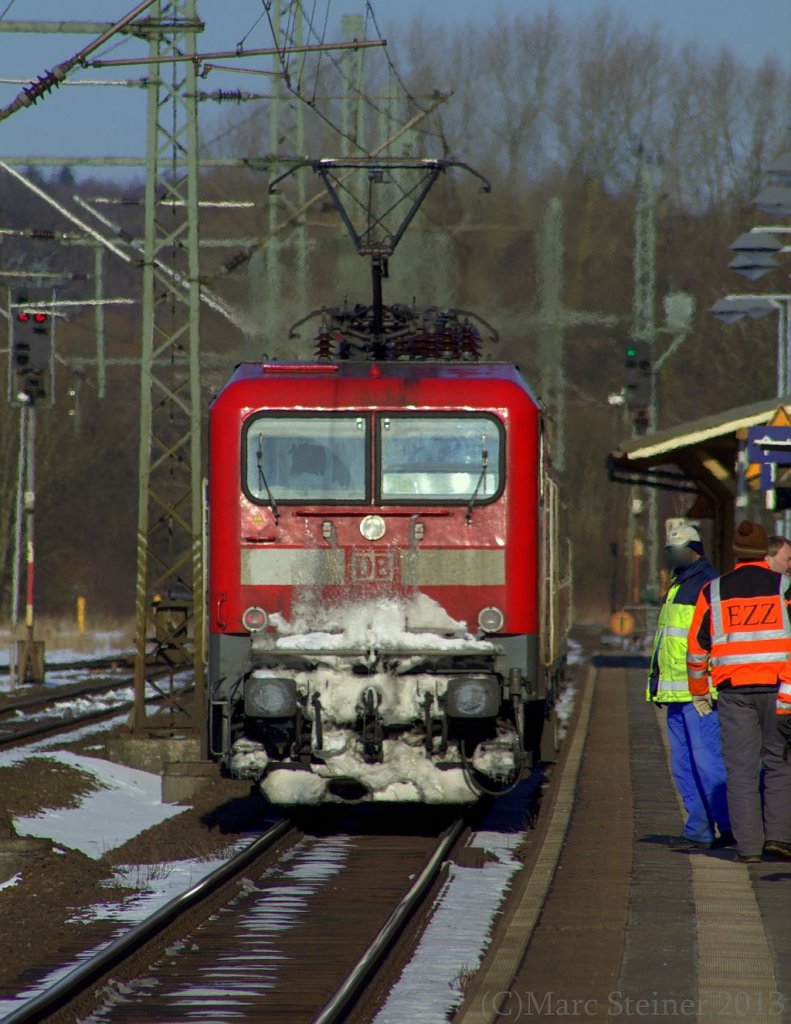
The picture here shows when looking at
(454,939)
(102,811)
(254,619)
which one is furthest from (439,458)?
(102,811)

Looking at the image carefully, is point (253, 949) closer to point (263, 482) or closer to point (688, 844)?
point (688, 844)

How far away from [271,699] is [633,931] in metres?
3.71

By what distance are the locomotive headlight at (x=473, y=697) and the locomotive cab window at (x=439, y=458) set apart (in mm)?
1317

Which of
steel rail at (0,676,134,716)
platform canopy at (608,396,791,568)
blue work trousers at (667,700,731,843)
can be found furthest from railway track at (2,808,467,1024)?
steel rail at (0,676,134,716)

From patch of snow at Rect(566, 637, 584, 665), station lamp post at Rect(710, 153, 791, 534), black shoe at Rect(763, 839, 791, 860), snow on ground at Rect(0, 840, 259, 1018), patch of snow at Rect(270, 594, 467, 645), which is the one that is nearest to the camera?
snow on ground at Rect(0, 840, 259, 1018)

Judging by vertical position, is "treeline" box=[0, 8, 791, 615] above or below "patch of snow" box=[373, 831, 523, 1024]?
above

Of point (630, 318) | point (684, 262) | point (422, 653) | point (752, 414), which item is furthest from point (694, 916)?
point (684, 262)

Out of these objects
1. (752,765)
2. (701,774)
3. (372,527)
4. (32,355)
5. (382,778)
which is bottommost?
(382,778)

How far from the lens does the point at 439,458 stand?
1212cm

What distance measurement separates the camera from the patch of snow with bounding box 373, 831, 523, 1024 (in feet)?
23.1

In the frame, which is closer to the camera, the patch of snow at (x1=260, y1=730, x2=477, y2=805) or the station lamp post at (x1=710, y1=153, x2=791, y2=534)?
the patch of snow at (x1=260, y1=730, x2=477, y2=805)

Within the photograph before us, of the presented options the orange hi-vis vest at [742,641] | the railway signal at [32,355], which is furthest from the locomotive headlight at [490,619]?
the railway signal at [32,355]

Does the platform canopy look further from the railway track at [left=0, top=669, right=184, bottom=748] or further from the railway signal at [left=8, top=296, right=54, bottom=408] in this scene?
the railway signal at [left=8, top=296, right=54, bottom=408]

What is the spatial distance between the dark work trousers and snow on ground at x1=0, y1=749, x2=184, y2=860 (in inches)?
184
